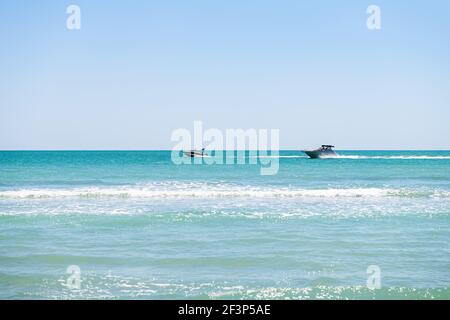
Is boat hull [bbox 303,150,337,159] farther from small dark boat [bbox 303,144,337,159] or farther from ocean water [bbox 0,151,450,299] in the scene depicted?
ocean water [bbox 0,151,450,299]

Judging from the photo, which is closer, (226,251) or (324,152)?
(226,251)

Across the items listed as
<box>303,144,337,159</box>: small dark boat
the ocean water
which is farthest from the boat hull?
the ocean water

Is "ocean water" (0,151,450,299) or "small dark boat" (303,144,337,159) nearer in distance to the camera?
"ocean water" (0,151,450,299)

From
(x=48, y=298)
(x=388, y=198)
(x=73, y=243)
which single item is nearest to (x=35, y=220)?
(x=73, y=243)

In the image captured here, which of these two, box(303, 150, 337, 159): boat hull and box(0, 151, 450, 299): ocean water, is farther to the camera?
box(303, 150, 337, 159): boat hull

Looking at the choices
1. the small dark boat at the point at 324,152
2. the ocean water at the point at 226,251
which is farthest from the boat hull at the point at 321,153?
the ocean water at the point at 226,251

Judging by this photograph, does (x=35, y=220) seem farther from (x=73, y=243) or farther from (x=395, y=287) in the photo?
(x=395, y=287)

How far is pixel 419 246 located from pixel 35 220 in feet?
42.2

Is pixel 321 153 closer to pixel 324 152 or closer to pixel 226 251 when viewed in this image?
pixel 324 152

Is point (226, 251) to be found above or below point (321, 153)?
below

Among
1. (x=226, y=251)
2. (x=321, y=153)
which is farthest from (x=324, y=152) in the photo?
(x=226, y=251)

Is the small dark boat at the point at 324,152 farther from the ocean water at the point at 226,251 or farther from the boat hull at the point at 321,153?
the ocean water at the point at 226,251

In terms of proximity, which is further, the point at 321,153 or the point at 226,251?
the point at 321,153
